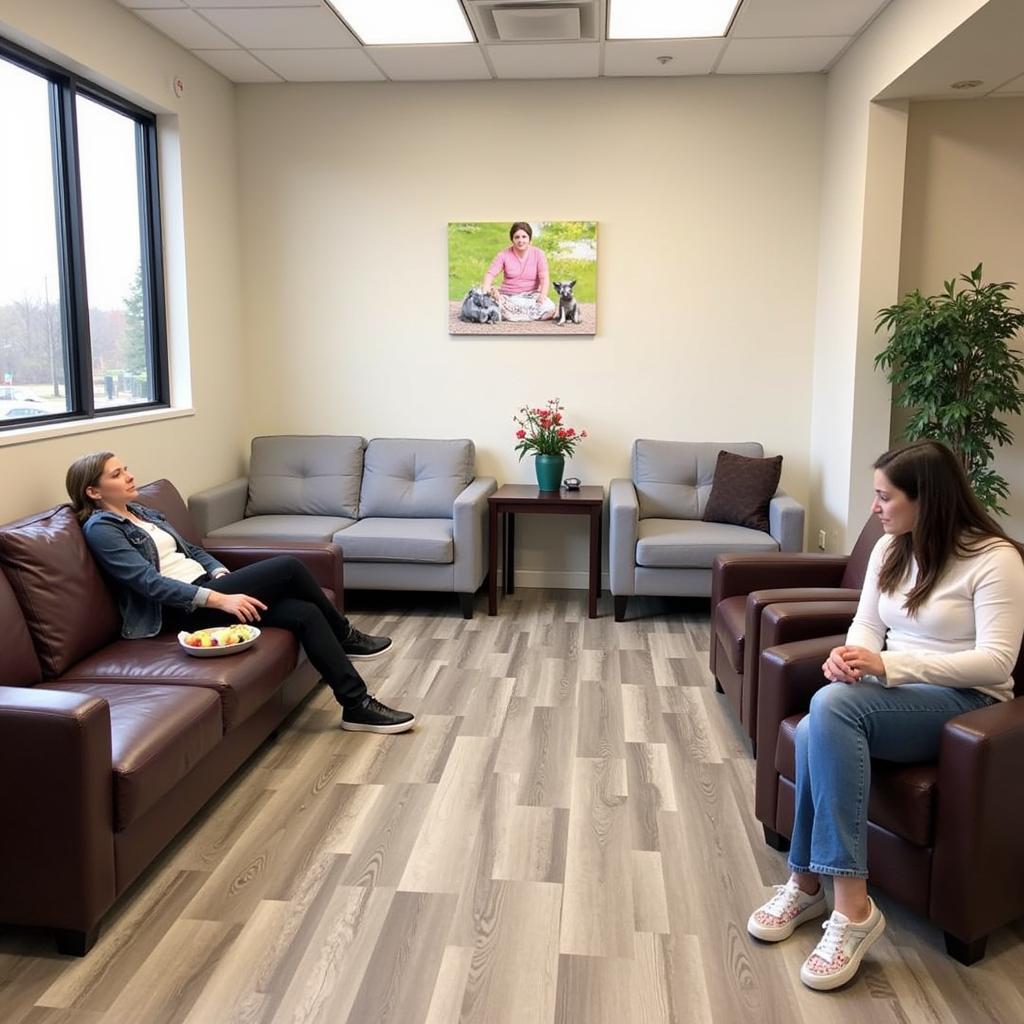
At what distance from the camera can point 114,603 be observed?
10.1 ft

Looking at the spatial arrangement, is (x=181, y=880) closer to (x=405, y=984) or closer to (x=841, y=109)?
(x=405, y=984)

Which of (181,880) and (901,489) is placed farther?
(181,880)

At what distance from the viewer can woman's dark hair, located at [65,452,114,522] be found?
3.08 m

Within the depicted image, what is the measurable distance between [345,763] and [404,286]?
297cm

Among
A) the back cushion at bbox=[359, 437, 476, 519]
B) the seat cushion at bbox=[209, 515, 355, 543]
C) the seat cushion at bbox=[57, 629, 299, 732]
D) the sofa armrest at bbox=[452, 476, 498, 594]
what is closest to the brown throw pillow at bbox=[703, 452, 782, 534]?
the sofa armrest at bbox=[452, 476, 498, 594]

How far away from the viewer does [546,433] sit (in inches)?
201

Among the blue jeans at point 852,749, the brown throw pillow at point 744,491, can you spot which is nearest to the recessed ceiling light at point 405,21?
the brown throw pillow at point 744,491

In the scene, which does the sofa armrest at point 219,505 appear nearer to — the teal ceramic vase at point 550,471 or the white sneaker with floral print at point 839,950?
the teal ceramic vase at point 550,471

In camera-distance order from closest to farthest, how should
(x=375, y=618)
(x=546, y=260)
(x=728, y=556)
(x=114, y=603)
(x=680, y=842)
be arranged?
1. (x=680, y=842)
2. (x=114, y=603)
3. (x=728, y=556)
4. (x=375, y=618)
5. (x=546, y=260)

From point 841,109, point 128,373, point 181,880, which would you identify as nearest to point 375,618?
point 128,373

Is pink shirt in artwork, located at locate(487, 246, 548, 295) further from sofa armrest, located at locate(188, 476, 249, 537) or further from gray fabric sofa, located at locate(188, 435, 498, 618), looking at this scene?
sofa armrest, located at locate(188, 476, 249, 537)

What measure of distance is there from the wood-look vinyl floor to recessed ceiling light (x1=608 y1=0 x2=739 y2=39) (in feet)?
9.21

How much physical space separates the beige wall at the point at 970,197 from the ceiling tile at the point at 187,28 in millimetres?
3145

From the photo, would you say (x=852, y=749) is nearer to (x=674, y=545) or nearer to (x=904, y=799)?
(x=904, y=799)
